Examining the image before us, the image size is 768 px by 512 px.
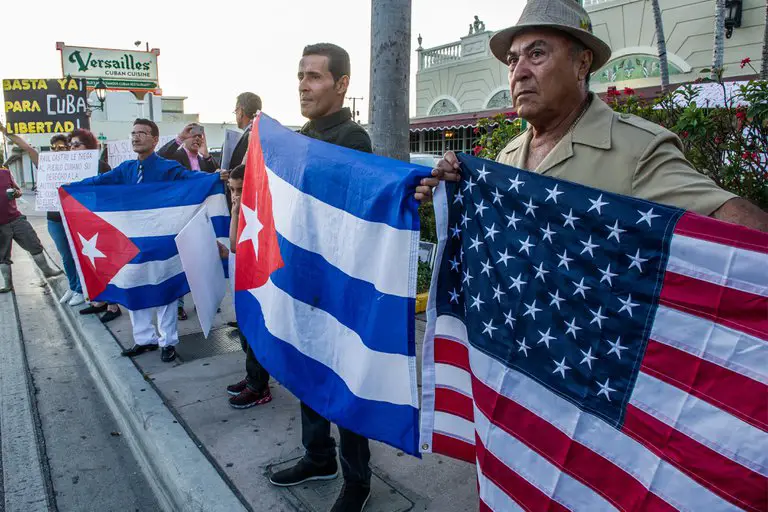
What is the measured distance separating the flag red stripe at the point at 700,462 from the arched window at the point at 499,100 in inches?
721

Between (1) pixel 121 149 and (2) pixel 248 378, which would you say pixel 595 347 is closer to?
(2) pixel 248 378

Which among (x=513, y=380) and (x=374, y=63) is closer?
(x=513, y=380)

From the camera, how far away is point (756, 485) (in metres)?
1.40

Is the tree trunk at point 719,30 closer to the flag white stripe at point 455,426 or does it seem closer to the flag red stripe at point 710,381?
the flag white stripe at point 455,426

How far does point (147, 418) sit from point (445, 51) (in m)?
21.3

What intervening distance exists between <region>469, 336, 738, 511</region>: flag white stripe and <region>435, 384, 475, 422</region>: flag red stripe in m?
0.25

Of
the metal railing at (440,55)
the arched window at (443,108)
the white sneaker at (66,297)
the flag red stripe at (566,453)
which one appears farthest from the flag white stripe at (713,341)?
the metal railing at (440,55)

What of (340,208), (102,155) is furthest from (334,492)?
(102,155)

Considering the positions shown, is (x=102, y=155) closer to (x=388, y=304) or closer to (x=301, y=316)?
(x=301, y=316)

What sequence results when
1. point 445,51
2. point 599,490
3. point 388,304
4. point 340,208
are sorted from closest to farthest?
point 599,490 → point 388,304 → point 340,208 → point 445,51

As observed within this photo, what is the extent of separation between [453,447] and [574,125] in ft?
4.65

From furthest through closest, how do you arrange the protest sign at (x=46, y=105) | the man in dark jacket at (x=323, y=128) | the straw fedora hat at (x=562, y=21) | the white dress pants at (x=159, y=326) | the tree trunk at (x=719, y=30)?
the protest sign at (x=46, y=105), the tree trunk at (x=719, y=30), the white dress pants at (x=159, y=326), the man in dark jacket at (x=323, y=128), the straw fedora hat at (x=562, y=21)

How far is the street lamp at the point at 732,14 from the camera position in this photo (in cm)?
1298

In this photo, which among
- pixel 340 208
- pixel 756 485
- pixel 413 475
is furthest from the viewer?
pixel 413 475
